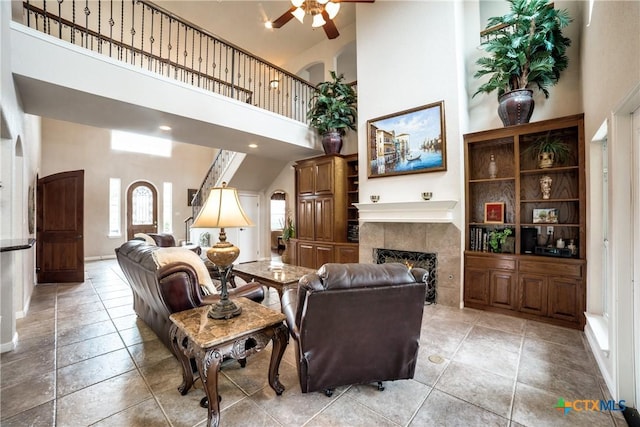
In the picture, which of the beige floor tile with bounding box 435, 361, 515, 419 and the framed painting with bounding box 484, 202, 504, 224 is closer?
the beige floor tile with bounding box 435, 361, 515, 419

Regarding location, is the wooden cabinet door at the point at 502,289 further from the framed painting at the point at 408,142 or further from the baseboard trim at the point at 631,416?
the baseboard trim at the point at 631,416

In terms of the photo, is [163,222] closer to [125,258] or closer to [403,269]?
[125,258]

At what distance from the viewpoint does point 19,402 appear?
1.80 metres

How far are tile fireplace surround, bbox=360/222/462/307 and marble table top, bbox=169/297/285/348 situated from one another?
2845mm

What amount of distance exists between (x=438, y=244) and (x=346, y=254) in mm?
1678

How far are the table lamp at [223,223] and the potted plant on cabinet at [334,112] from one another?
364cm

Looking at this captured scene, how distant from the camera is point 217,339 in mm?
1499

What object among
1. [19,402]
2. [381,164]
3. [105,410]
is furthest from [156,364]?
[381,164]

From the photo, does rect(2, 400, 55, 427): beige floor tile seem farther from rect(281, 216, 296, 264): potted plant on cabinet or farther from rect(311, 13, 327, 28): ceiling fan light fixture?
rect(311, 13, 327, 28): ceiling fan light fixture

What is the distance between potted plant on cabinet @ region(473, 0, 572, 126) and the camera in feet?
10.5

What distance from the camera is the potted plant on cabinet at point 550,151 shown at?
332 cm

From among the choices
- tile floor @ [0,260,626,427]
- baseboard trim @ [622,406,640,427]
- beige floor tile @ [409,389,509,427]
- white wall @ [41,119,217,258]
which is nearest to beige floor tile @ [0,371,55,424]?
tile floor @ [0,260,626,427]

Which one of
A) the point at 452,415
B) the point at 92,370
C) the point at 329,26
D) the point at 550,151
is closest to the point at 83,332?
the point at 92,370

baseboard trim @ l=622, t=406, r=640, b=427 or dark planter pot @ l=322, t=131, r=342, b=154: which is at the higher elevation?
dark planter pot @ l=322, t=131, r=342, b=154
